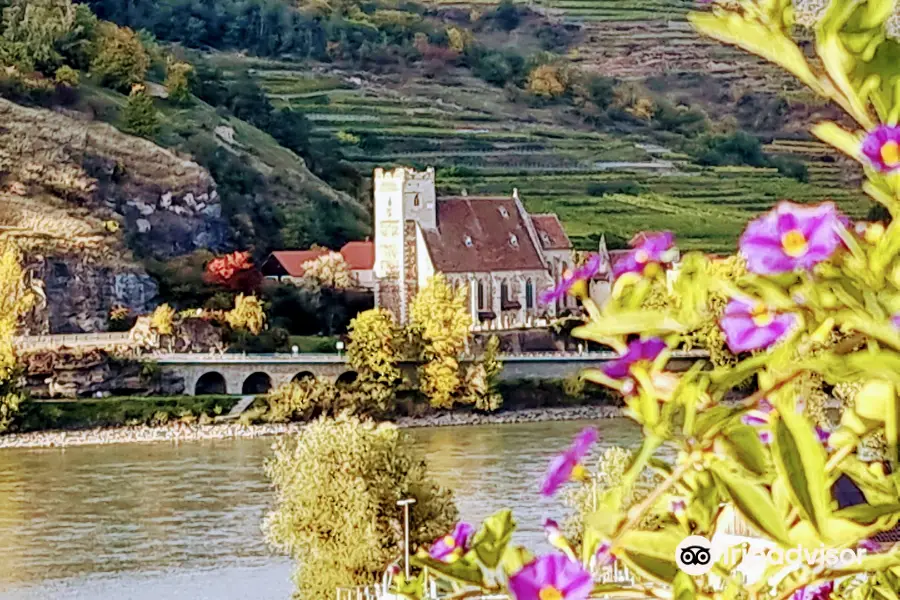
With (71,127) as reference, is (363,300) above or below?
below

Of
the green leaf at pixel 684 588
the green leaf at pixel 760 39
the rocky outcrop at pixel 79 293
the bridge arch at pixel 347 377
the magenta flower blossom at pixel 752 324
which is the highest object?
the rocky outcrop at pixel 79 293

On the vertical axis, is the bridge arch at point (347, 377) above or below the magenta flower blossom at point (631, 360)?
below

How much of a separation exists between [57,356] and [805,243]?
20.6 meters

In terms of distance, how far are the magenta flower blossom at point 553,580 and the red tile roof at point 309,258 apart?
77.3 ft

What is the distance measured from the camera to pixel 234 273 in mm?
23219

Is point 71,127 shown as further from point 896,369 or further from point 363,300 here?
point 896,369

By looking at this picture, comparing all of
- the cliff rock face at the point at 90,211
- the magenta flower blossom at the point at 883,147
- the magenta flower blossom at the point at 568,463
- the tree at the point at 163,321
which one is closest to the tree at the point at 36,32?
the cliff rock face at the point at 90,211

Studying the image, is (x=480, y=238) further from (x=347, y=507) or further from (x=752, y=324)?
(x=752, y=324)

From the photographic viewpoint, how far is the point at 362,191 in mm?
28375

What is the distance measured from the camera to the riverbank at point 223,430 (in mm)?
18500

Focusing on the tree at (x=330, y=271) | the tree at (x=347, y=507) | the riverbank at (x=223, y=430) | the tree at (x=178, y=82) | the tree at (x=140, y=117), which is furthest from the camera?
the tree at (x=178, y=82)

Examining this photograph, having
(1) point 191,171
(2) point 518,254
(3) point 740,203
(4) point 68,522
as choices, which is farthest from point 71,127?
(4) point 68,522

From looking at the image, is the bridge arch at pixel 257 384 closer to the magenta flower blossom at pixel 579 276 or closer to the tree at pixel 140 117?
the tree at pixel 140 117

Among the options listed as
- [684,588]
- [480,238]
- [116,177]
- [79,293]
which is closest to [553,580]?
[684,588]
